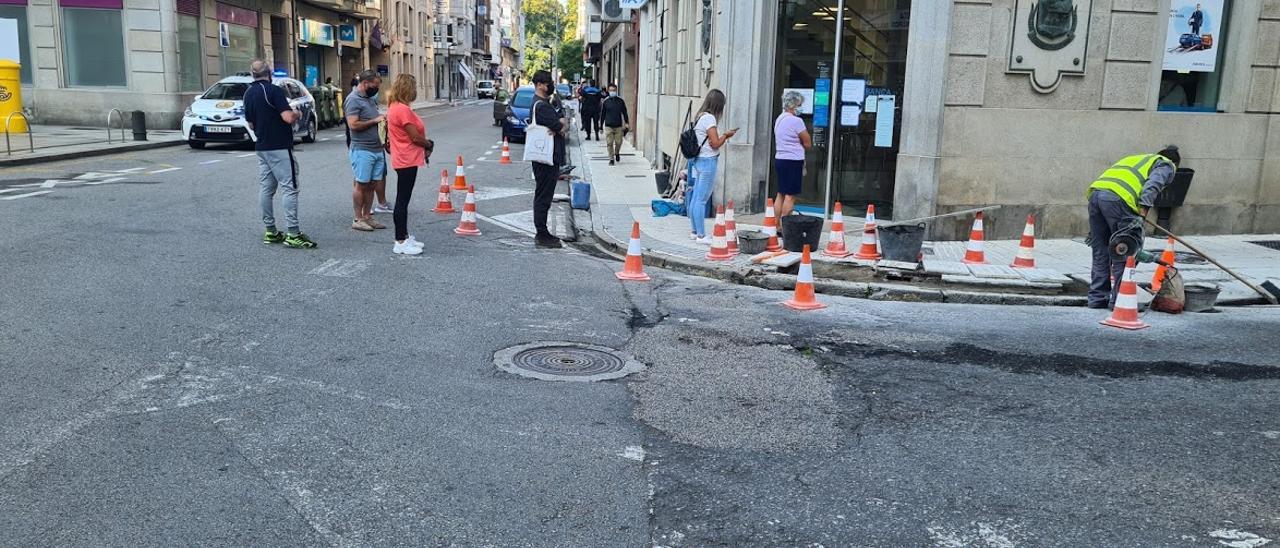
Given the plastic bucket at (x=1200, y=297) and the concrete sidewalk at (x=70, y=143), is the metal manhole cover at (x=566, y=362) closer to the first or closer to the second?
the plastic bucket at (x=1200, y=297)

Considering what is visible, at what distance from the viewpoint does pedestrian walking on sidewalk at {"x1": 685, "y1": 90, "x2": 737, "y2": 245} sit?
11086 millimetres

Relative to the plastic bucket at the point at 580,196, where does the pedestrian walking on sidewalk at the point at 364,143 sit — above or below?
above

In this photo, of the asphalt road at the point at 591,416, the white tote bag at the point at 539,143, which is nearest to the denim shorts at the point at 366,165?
the white tote bag at the point at 539,143

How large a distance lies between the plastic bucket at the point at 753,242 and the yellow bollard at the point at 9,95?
60.5ft

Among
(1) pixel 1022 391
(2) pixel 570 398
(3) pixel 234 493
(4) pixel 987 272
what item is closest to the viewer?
(3) pixel 234 493

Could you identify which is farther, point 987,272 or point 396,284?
point 987,272

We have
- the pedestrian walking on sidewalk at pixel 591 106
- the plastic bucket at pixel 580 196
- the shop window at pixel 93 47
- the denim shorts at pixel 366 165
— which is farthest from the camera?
the pedestrian walking on sidewalk at pixel 591 106

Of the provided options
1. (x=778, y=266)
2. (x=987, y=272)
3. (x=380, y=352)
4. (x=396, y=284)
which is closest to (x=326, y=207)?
(x=396, y=284)

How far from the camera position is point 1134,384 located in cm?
600

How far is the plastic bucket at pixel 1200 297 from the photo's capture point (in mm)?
8195

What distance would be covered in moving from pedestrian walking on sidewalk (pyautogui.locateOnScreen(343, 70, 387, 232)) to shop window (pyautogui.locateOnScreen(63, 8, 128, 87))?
19.3 metres

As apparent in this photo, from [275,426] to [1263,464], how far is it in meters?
4.67

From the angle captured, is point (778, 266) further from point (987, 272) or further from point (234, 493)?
point (234, 493)

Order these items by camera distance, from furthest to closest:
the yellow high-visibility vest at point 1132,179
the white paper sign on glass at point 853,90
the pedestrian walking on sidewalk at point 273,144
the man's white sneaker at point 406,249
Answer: the white paper sign on glass at point 853,90
the man's white sneaker at point 406,249
the pedestrian walking on sidewalk at point 273,144
the yellow high-visibility vest at point 1132,179
